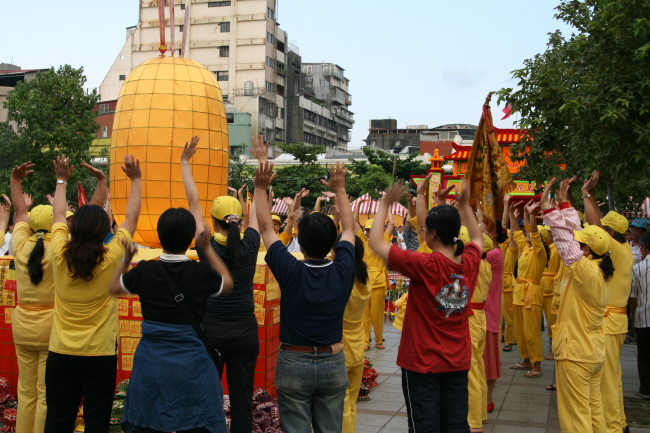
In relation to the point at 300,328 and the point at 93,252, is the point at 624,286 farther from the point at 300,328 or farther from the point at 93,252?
→ the point at 93,252

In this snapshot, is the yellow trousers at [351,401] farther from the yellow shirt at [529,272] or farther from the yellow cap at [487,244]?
the yellow shirt at [529,272]

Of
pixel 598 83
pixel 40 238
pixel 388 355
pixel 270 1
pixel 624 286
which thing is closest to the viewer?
pixel 40 238

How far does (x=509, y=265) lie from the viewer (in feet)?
30.1

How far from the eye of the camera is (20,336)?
16.8ft

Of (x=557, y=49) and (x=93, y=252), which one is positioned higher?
(x=557, y=49)

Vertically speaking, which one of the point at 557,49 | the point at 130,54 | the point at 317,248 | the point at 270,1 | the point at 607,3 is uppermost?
the point at 270,1

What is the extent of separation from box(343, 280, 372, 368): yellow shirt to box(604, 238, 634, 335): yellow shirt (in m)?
2.40

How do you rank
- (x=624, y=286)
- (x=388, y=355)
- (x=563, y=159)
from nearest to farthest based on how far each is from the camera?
(x=624, y=286), (x=388, y=355), (x=563, y=159)

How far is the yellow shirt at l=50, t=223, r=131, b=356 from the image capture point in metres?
4.35

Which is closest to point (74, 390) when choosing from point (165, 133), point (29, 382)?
point (29, 382)

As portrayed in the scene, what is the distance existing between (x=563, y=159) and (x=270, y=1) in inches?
1938

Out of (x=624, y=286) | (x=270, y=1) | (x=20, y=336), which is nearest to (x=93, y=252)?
(x=20, y=336)

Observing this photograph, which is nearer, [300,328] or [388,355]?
[300,328]

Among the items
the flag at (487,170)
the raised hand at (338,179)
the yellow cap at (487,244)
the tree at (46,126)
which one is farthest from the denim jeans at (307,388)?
the tree at (46,126)
